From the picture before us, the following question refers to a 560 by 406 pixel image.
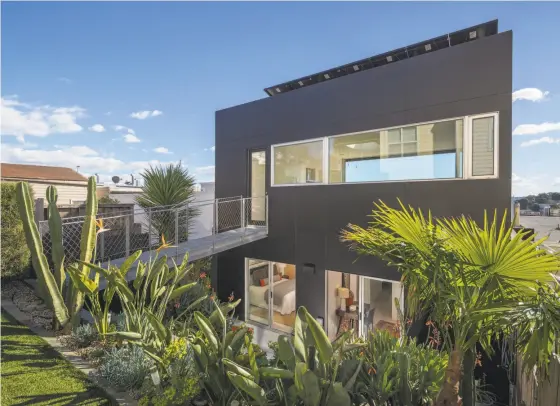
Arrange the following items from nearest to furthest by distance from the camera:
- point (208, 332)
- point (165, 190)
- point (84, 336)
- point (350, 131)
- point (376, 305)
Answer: point (208, 332) < point (84, 336) < point (376, 305) < point (350, 131) < point (165, 190)

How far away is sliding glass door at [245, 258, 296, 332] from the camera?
839 cm

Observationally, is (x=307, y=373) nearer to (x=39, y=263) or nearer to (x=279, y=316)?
(x=39, y=263)

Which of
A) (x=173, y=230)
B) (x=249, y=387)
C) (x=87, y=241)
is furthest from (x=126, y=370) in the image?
(x=173, y=230)

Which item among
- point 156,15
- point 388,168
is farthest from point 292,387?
point 156,15

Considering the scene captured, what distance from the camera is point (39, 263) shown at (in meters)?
4.87

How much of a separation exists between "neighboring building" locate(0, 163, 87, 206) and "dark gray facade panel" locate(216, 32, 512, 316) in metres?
9.81

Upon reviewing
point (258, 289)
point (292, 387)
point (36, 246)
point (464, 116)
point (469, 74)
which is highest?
point (469, 74)

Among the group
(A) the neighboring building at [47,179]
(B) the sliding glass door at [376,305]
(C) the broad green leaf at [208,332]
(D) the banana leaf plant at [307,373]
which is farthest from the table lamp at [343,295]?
(A) the neighboring building at [47,179]

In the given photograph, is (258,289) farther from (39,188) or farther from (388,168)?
(39,188)

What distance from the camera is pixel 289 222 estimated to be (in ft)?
27.0

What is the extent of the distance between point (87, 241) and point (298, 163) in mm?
5347

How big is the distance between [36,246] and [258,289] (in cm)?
568

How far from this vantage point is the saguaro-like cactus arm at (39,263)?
4840mm

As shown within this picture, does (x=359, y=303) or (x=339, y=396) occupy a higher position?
(x=339, y=396)
